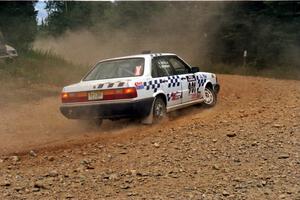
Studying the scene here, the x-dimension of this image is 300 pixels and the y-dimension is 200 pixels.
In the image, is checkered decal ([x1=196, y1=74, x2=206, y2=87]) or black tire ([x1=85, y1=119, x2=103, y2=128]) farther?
checkered decal ([x1=196, y1=74, x2=206, y2=87])

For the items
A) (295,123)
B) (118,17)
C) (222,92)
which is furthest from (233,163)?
(118,17)

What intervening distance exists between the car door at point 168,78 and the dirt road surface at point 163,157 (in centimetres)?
43

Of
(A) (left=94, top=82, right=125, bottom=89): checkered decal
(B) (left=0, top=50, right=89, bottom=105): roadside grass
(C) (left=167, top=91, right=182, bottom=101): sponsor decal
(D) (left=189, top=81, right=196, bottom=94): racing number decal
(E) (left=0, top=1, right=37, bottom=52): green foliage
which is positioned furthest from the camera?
(E) (left=0, top=1, right=37, bottom=52): green foliage

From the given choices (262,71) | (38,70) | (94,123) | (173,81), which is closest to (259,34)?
(262,71)

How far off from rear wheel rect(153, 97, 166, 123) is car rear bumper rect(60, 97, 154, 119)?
23cm

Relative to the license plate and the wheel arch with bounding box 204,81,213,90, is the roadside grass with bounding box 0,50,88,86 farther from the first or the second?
the license plate

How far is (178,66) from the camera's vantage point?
31.9 feet

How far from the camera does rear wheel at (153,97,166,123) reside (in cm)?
845

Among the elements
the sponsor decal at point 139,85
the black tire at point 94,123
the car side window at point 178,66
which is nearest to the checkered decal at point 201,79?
the car side window at point 178,66

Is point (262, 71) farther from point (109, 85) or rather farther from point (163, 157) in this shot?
point (163, 157)

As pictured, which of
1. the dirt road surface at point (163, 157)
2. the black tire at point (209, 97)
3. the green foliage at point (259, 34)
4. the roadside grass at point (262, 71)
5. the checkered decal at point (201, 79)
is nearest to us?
the dirt road surface at point (163, 157)

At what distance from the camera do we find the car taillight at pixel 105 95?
7992 millimetres

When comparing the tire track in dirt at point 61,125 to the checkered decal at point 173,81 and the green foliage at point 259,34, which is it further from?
the green foliage at point 259,34

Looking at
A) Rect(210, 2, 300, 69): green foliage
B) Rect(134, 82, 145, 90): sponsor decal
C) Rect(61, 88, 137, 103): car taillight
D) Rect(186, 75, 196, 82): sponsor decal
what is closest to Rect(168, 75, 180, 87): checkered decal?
Rect(186, 75, 196, 82): sponsor decal
